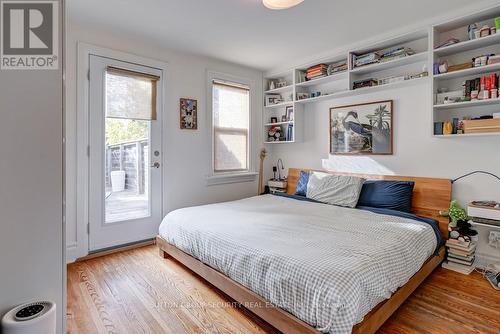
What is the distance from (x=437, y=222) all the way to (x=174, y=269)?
8.47 ft

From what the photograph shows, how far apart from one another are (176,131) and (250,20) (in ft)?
5.18

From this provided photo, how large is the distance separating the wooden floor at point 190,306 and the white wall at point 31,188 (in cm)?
67

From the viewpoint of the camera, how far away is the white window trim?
371cm

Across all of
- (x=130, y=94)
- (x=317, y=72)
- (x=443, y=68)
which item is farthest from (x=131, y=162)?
(x=443, y=68)

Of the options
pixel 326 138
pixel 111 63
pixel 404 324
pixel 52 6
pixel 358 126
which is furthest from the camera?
pixel 326 138

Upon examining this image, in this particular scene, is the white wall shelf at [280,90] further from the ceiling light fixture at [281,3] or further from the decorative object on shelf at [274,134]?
the ceiling light fixture at [281,3]

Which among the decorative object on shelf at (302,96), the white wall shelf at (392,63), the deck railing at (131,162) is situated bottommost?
the deck railing at (131,162)

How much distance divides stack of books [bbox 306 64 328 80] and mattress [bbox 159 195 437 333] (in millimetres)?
1838

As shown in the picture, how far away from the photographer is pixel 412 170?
2.96 meters

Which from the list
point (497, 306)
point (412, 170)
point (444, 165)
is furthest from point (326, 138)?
point (497, 306)

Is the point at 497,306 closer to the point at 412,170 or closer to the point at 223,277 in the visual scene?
the point at 412,170

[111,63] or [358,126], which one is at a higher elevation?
[111,63]

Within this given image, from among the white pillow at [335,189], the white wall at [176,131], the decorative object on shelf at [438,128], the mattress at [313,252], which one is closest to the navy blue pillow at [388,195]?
the white pillow at [335,189]

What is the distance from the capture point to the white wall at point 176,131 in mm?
2713
